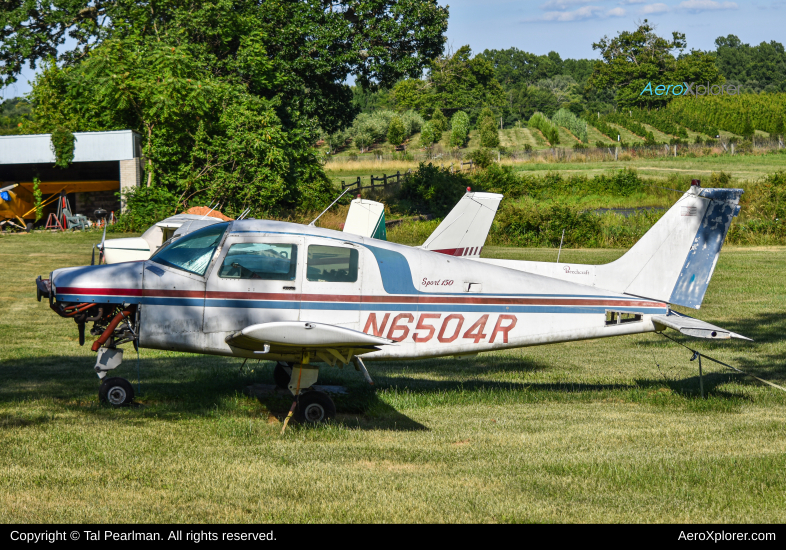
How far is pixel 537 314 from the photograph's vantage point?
874cm

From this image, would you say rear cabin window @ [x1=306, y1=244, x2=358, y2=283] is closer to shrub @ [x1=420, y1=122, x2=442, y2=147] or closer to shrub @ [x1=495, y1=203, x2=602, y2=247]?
shrub @ [x1=495, y1=203, x2=602, y2=247]

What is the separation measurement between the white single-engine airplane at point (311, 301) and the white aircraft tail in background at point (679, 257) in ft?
1.66

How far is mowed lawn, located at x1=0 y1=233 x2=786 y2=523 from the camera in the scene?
525 centimetres

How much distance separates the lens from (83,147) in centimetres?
3081

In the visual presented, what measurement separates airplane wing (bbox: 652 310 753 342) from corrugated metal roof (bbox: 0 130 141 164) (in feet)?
84.4

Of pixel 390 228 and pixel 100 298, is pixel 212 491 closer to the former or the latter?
pixel 100 298

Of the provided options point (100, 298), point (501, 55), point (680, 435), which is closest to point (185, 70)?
point (100, 298)

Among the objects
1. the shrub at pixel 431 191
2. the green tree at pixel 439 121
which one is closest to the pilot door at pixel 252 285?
the shrub at pixel 431 191

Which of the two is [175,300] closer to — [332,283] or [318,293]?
[318,293]

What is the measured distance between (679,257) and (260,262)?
205 inches

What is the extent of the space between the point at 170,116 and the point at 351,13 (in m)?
12.2

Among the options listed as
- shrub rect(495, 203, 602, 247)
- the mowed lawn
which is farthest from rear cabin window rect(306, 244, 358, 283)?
shrub rect(495, 203, 602, 247)

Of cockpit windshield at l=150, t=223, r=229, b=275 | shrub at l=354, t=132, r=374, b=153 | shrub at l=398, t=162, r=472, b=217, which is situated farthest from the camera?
shrub at l=354, t=132, r=374, b=153

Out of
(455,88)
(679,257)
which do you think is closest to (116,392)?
(679,257)
